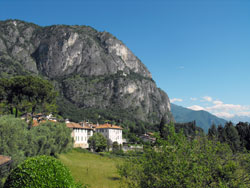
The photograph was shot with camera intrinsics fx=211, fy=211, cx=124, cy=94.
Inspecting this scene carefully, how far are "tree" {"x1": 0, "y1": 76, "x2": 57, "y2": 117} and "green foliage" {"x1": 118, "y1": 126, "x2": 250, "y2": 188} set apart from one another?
1915 inches

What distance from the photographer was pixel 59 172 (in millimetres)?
11172

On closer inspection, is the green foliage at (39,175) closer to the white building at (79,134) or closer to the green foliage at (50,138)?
the green foliage at (50,138)

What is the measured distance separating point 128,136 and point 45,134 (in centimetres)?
10262

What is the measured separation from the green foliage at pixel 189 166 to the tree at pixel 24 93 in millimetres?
48645

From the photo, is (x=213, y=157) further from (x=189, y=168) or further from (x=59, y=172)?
(x=59, y=172)

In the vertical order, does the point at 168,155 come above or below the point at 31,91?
below

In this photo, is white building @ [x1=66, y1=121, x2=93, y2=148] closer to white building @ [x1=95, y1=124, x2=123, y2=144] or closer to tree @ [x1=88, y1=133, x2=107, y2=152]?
tree @ [x1=88, y1=133, x2=107, y2=152]

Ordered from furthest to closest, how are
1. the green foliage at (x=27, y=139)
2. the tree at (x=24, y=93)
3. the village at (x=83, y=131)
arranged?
the village at (x=83, y=131) → the tree at (x=24, y=93) → the green foliage at (x=27, y=139)

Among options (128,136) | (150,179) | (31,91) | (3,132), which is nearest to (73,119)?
(128,136)

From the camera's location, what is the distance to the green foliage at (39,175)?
1046cm

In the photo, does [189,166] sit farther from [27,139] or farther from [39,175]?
[27,139]

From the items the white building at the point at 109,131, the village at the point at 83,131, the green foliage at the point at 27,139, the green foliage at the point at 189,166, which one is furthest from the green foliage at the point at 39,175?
the white building at the point at 109,131

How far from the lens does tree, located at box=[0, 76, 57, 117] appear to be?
55281 mm

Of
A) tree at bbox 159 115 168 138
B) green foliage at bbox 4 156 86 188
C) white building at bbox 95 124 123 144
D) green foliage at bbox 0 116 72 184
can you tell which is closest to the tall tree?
tree at bbox 159 115 168 138
